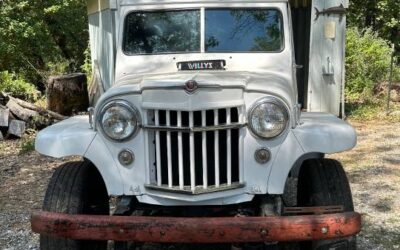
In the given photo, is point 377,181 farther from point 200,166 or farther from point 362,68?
point 362,68

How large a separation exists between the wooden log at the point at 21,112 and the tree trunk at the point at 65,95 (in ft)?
3.59

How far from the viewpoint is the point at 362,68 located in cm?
1285

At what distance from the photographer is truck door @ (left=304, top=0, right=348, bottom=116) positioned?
8.80m

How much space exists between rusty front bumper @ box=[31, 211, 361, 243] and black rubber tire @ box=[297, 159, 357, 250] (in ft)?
1.53

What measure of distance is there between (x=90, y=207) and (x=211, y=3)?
6.11 feet

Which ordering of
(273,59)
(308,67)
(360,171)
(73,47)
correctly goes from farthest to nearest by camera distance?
(73,47) < (308,67) < (360,171) < (273,59)

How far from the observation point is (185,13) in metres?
4.48

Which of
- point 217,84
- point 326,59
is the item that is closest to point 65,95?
point 326,59

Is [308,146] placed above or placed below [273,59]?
below

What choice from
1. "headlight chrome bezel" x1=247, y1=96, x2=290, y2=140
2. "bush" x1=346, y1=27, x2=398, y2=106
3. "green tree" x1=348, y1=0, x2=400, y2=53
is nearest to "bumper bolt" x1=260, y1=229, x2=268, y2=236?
"headlight chrome bezel" x1=247, y1=96, x2=290, y2=140

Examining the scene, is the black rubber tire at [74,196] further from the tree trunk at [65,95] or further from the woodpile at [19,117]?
the tree trunk at [65,95]

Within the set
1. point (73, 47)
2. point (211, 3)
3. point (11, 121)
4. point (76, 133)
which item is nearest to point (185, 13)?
point (211, 3)

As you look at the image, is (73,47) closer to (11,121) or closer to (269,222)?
(11,121)

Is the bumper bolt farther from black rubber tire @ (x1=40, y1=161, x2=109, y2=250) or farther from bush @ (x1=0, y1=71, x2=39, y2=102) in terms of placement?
bush @ (x1=0, y1=71, x2=39, y2=102)
